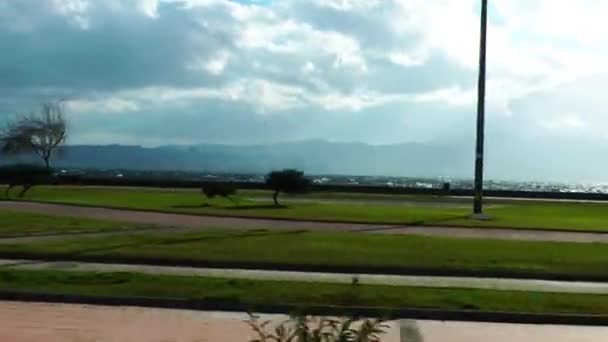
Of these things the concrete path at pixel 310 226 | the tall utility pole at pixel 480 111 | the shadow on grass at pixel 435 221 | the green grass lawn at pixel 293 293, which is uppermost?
the tall utility pole at pixel 480 111

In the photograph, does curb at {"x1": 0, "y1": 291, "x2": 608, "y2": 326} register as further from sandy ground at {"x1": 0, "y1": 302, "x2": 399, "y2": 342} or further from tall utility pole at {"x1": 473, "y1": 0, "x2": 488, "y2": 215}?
tall utility pole at {"x1": 473, "y1": 0, "x2": 488, "y2": 215}

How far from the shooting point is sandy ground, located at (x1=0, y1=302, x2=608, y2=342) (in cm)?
984

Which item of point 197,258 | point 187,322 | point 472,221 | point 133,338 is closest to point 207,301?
point 187,322

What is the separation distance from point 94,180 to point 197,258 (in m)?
45.4

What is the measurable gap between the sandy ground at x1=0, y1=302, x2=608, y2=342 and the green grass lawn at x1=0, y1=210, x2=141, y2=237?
33.9ft

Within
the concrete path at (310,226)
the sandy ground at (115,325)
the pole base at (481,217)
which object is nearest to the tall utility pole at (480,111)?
the pole base at (481,217)

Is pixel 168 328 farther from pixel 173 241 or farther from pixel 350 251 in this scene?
pixel 173 241

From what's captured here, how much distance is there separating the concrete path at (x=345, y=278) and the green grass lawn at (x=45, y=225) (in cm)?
595

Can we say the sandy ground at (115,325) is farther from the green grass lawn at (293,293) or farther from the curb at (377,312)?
the green grass lawn at (293,293)

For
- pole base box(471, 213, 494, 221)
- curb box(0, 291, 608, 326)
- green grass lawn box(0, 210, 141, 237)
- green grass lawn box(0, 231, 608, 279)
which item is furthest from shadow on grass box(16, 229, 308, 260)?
pole base box(471, 213, 494, 221)

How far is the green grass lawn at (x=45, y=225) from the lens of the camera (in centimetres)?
2173

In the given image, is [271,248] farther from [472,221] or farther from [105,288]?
[472,221]

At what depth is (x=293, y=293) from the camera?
12.7 m

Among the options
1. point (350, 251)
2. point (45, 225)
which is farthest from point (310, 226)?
point (45, 225)
